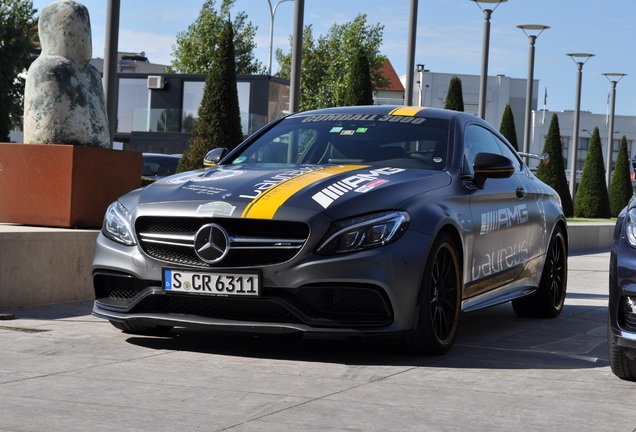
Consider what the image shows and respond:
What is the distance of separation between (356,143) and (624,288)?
96.8 inches

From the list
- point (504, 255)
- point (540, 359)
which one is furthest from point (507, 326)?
point (540, 359)

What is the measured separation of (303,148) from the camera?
839 centimetres

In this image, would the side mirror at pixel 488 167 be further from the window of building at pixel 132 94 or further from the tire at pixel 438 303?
the window of building at pixel 132 94

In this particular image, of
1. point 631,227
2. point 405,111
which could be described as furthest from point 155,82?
point 631,227

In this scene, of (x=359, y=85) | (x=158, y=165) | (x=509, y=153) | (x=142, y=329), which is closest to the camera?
(x=142, y=329)

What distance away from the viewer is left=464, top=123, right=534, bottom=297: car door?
8.12 m

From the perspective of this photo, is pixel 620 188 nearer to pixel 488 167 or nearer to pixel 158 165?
pixel 158 165

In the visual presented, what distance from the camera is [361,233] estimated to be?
6.84 metres

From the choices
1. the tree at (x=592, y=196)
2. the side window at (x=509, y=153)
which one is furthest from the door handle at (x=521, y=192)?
the tree at (x=592, y=196)

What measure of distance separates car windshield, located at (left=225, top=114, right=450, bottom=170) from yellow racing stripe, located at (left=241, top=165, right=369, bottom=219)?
0.64m

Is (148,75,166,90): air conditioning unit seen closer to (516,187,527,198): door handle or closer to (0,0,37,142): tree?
(0,0,37,142): tree

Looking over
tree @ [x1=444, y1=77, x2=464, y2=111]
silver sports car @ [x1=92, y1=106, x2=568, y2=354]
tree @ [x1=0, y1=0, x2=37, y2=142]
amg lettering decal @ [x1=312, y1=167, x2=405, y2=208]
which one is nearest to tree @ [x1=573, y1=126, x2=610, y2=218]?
tree @ [x1=444, y1=77, x2=464, y2=111]

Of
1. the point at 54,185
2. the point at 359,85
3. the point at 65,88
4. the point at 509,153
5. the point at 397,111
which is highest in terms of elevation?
the point at 359,85

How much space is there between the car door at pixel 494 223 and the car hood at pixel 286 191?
565mm
